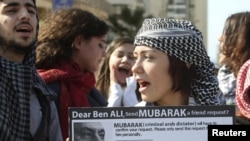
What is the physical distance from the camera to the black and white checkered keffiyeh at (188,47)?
3084 millimetres

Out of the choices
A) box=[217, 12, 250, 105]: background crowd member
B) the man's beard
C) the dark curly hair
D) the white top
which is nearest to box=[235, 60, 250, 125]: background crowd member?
box=[217, 12, 250, 105]: background crowd member

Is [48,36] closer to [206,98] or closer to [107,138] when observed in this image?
[206,98]

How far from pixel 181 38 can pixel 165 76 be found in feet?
0.59

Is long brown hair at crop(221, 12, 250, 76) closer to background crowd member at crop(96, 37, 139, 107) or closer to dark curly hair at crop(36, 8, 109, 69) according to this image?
dark curly hair at crop(36, 8, 109, 69)

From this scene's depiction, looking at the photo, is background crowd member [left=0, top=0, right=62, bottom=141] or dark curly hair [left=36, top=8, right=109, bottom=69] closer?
background crowd member [left=0, top=0, right=62, bottom=141]

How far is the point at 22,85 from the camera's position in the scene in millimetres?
3057

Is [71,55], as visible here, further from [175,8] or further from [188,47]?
[175,8]

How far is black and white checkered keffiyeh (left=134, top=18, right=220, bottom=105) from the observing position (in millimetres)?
3084

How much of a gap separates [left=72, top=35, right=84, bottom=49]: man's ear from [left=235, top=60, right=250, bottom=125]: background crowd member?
115 centimetres

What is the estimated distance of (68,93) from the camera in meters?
3.91

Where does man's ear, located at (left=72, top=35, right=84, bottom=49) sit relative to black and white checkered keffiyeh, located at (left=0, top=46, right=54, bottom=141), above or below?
above

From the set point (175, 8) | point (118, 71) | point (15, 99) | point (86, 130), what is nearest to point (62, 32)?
point (15, 99)

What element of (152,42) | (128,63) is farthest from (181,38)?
(128,63)

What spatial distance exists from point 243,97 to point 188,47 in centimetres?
39
